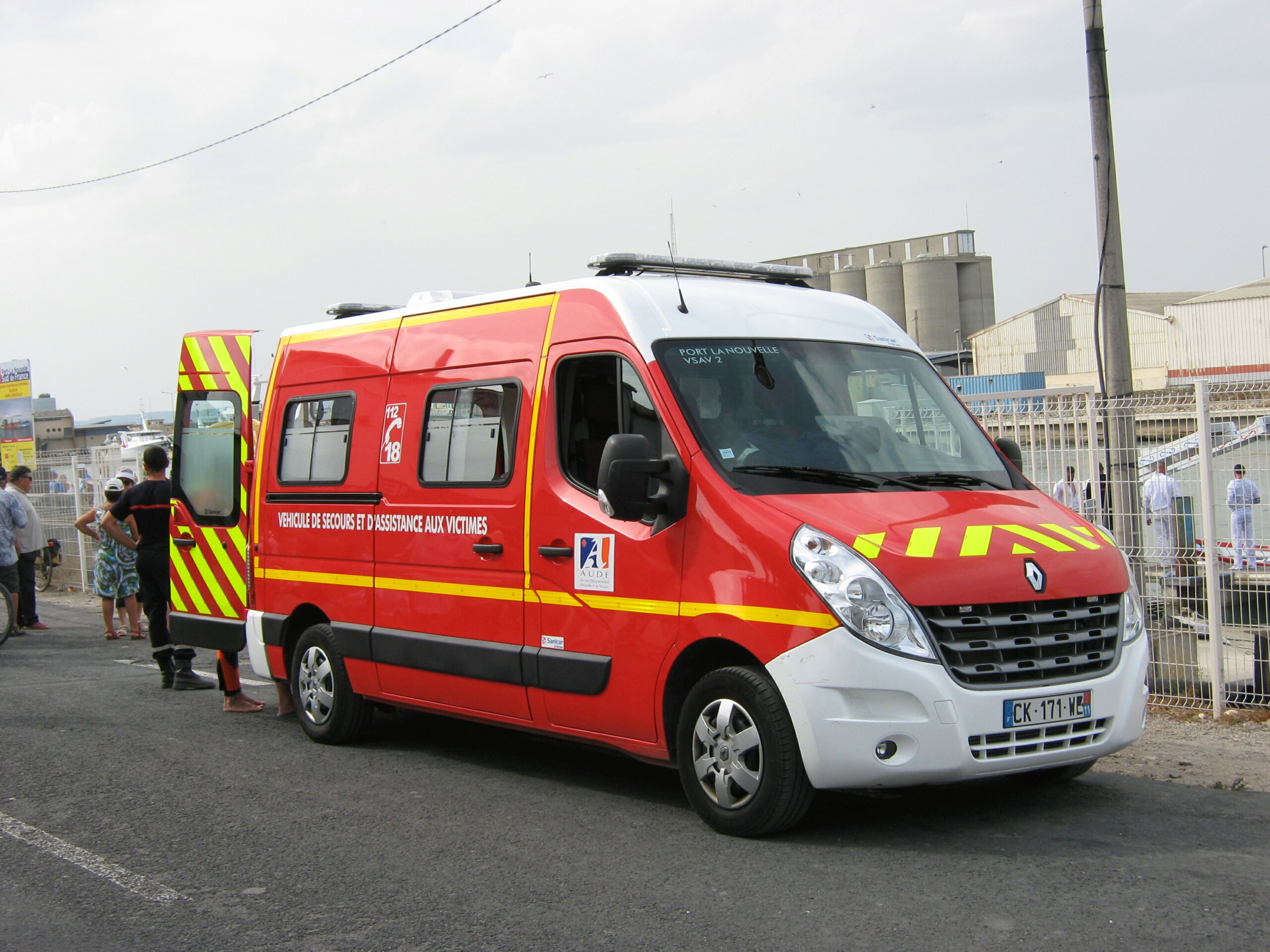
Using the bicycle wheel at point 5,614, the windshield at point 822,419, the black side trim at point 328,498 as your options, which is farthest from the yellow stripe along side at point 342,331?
the bicycle wheel at point 5,614

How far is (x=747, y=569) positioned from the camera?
5.39 metres

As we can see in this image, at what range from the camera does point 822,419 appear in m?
6.01

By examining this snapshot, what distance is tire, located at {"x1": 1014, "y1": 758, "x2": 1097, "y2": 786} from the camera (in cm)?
620

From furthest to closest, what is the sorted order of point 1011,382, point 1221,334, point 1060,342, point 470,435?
point 1060,342
point 1011,382
point 1221,334
point 470,435

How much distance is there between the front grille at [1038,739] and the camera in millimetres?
5152

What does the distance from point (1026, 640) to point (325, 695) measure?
14.8 feet

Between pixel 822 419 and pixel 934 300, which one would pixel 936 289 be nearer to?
pixel 934 300

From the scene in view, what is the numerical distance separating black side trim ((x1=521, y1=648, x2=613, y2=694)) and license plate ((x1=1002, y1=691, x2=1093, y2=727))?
183 centimetres

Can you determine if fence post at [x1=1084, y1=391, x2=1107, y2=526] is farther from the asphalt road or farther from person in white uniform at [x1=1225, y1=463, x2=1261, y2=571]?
the asphalt road

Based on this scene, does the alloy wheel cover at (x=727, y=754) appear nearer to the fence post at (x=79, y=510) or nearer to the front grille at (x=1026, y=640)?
the front grille at (x=1026, y=640)

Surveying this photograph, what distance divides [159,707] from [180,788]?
2.93m

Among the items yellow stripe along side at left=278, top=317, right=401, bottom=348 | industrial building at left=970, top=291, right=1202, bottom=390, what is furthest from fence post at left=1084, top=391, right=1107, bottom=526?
industrial building at left=970, top=291, right=1202, bottom=390

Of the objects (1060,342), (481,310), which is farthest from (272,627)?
(1060,342)

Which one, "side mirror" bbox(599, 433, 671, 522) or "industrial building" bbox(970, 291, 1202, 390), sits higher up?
"industrial building" bbox(970, 291, 1202, 390)
